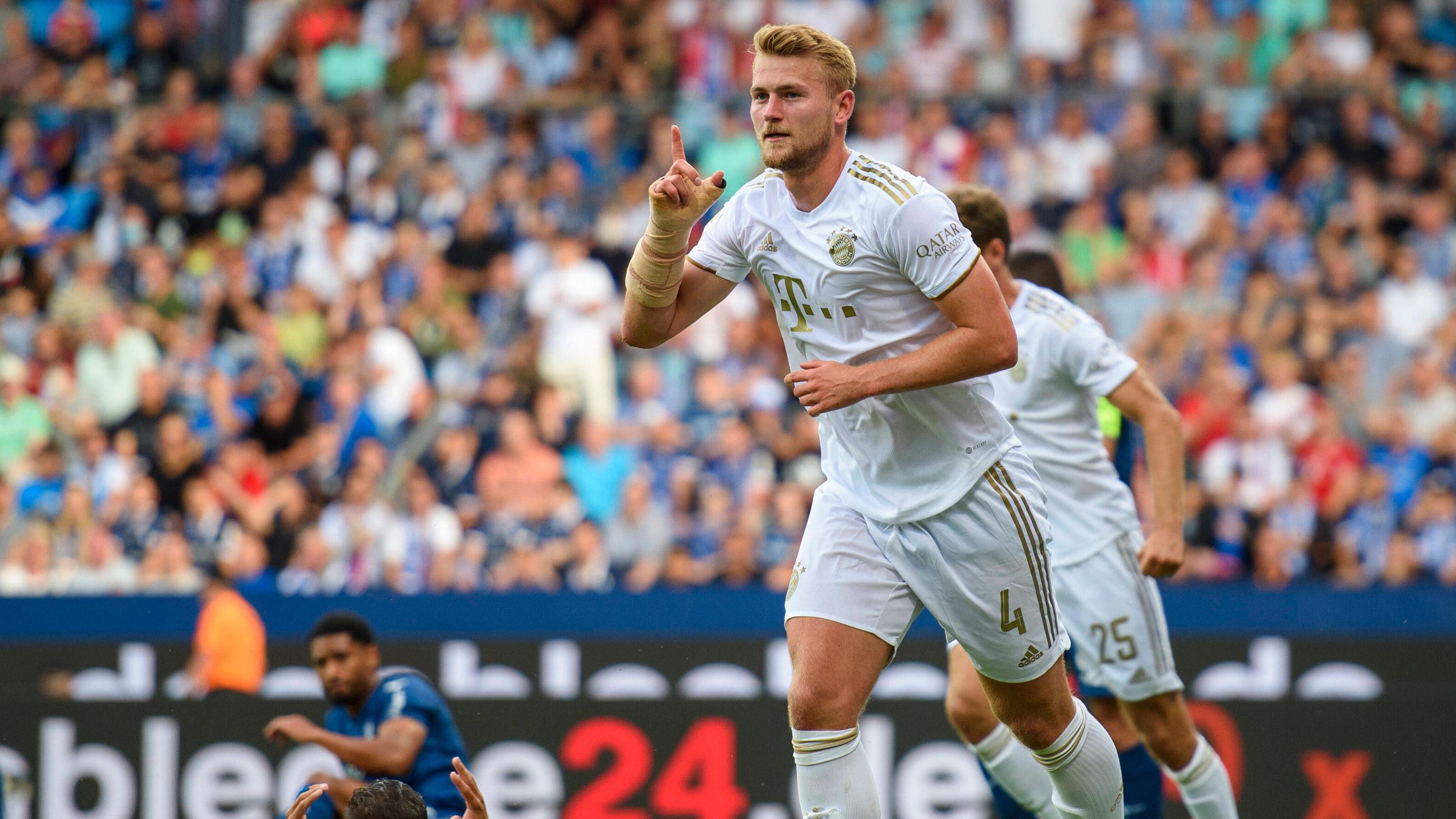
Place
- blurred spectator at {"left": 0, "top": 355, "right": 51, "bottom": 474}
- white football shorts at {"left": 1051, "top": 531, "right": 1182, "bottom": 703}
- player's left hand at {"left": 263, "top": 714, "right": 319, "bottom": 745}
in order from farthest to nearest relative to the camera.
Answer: blurred spectator at {"left": 0, "top": 355, "right": 51, "bottom": 474} < white football shorts at {"left": 1051, "top": 531, "right": 1182, "bottom": 703} < player's left hand at {"left": 263, "top": 714, "right": 319, "bottom": 745}

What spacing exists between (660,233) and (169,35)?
14615 mm

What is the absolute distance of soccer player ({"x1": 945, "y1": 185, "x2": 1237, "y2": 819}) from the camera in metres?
6.07

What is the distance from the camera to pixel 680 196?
4734 millimetres

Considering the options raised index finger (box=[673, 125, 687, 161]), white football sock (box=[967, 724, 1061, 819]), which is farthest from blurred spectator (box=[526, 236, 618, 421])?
raised index finger (box=[673, 125, 687, 161])

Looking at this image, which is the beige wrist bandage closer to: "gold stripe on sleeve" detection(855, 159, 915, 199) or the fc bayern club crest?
the fc bayern club crest

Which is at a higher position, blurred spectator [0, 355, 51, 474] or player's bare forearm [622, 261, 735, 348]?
blurred spectator [0, 355, 51, 474]

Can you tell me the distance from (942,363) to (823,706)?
103 cm

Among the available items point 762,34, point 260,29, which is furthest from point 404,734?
point 260,29

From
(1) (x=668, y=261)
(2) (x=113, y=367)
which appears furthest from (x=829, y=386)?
(2) (x=113, y=367)

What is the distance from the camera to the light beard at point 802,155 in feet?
15.8

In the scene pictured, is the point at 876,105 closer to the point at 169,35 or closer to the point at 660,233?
the point at 169,35

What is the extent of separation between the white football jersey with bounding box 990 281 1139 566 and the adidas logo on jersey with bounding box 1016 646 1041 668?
1342mm

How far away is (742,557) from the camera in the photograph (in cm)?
1188

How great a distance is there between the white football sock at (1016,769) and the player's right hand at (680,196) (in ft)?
8.51
